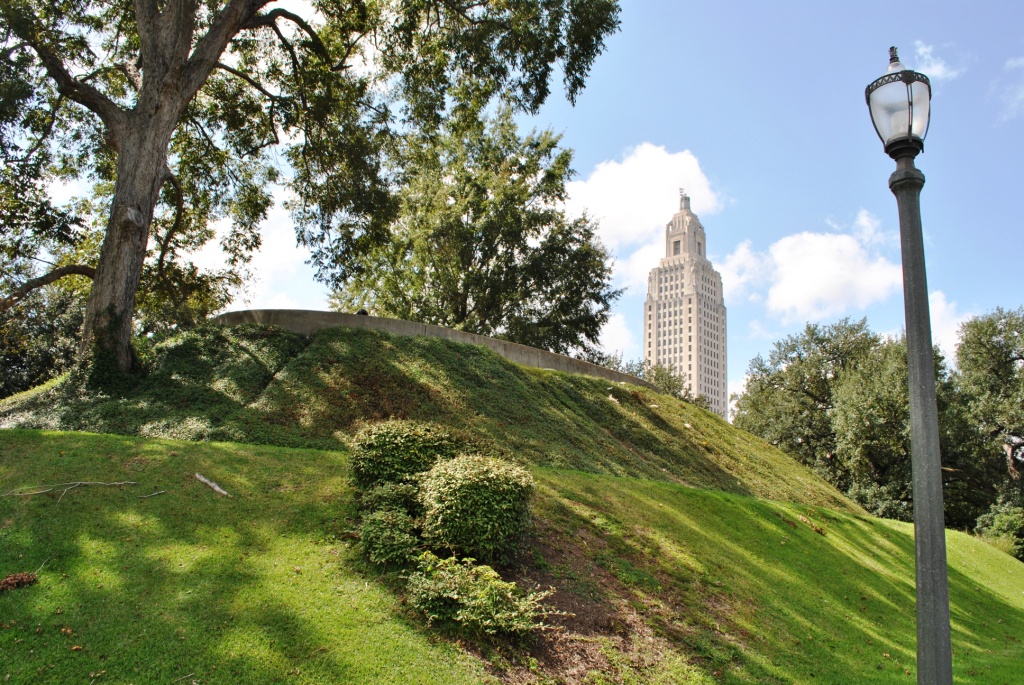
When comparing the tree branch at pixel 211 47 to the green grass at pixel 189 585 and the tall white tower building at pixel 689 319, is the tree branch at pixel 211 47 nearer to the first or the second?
the green grass at pixel 189 585

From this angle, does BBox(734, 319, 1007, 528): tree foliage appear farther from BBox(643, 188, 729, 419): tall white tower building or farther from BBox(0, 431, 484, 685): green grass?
BBox(643, 188, 729, 419): tall white tower building

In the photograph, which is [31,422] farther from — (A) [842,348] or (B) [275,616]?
(A) [842,348]

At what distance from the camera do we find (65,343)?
25094 mm

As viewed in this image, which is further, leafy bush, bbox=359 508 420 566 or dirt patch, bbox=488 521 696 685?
leafy bush, bbox=359 508 420 566

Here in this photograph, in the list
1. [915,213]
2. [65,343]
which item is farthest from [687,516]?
[65,343]

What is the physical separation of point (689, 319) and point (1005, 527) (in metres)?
88.3

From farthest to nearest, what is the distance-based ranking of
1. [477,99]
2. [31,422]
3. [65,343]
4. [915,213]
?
1. [65,343]
2. [477,99]
3. [31,422]
4. [915,213]

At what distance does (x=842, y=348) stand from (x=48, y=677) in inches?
1642

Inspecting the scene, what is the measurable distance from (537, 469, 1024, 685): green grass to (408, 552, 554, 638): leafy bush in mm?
1791

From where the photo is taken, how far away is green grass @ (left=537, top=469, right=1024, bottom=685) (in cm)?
758

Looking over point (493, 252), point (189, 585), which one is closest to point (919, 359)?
point (189, 585)

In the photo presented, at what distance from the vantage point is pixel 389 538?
7.20m

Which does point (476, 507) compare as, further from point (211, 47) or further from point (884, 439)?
point (884, 439)

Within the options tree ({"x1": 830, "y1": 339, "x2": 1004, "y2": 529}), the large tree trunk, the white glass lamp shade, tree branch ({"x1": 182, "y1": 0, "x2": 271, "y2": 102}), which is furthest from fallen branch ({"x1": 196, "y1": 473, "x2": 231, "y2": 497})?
tree ({"x1": 830, "y1": 339, "x2": 1004, "y2": 529})
